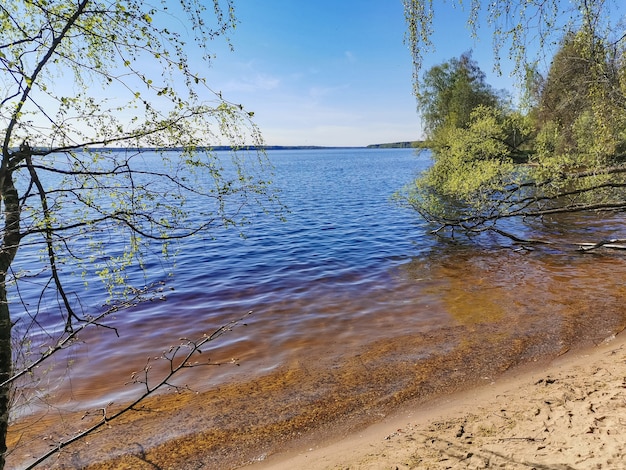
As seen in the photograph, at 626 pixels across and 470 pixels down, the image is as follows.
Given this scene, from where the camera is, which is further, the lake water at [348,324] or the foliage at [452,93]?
the foliage at [452,93]

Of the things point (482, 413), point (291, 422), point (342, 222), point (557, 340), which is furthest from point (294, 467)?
point (342, 222)

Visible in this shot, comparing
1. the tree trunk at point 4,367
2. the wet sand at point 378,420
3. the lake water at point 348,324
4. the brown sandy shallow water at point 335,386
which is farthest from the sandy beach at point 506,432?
the tree trunk at point 4,367

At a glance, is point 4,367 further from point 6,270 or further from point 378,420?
point 378,420

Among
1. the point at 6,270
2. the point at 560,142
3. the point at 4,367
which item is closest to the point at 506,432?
the point at 4,367

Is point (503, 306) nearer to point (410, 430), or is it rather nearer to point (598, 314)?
point (598, 314)

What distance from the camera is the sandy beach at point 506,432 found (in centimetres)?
397

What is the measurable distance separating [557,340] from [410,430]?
4354 millimetres

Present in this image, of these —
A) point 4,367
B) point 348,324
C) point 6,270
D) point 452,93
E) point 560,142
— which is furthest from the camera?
point 452,93

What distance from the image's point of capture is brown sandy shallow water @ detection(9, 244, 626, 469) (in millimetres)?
5141

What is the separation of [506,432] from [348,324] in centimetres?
481

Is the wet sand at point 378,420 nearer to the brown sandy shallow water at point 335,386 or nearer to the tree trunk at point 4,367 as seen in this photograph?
the brown sandy shallow water at point 335,386

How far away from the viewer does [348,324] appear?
9055 mm

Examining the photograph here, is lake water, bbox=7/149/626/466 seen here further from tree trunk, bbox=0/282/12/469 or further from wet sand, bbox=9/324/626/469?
tree trunk, bbox=0/282/12/469

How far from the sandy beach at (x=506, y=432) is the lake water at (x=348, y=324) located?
0.60 m
